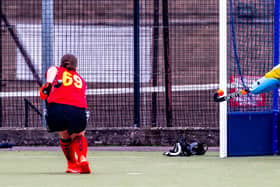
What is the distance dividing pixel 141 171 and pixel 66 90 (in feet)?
3.77

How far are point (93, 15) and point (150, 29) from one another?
0.87 metres

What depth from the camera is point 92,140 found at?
1306 cm

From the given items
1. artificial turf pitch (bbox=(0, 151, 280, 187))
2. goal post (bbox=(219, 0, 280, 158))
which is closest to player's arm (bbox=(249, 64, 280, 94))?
artificial turf pitch (bbox=(0, 151, 280, 187))

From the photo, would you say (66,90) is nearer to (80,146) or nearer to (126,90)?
(80,146)

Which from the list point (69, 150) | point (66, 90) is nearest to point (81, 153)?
point (69, 150)

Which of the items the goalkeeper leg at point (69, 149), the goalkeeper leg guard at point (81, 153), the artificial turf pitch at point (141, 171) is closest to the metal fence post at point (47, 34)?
the artificial turf pitch at point (141, 171)

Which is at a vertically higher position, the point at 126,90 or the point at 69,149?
the point at 126,90

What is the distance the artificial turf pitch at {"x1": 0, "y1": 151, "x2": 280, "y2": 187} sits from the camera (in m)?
7.67

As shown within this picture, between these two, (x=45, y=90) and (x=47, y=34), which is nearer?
(x=45, y=90)

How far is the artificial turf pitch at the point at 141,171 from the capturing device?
7.67 m

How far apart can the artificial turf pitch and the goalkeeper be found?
263mm

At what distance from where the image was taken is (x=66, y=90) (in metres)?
8.64

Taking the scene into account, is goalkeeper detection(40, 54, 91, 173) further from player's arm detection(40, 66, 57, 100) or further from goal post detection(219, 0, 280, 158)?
goal post detection(219, 0, 280, 158)

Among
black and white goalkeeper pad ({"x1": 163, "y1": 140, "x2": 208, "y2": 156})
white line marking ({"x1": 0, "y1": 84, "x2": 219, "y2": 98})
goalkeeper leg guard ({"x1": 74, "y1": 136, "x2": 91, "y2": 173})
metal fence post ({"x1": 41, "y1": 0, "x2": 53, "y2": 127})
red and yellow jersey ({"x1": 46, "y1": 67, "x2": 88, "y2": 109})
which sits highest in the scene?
metal fence post ({"x1": 41, "y1": 0, "x2": 53, "y2": 127})
